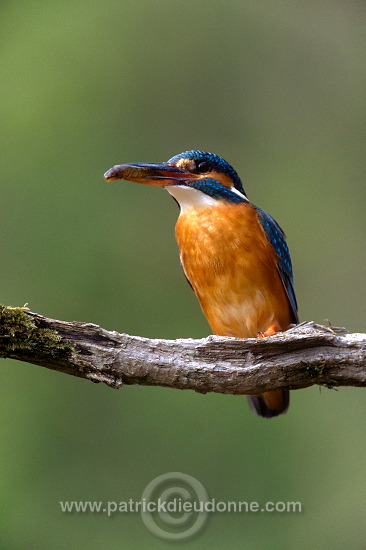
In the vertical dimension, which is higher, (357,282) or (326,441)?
(357,282)

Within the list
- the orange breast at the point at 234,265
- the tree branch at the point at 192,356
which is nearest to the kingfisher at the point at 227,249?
the orange breast at the point at 234,265

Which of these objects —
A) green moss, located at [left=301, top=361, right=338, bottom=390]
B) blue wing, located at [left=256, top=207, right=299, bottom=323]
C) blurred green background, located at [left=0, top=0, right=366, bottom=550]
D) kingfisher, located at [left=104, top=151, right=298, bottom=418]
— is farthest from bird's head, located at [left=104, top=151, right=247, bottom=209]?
blurred green background, located at [left=0, top=0, right=366, bottom=550]

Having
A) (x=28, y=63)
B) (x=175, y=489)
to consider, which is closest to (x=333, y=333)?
(x=175, y=489)

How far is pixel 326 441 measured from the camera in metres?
6.55

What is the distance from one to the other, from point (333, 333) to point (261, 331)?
0.76 m

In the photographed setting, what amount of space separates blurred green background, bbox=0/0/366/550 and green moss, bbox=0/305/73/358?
3.01m

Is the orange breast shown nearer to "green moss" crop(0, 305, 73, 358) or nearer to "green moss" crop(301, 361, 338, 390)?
"green moss" crop(301, 361, 338, 390)

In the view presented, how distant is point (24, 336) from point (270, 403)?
197 centimetres

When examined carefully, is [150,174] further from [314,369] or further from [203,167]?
[314,369]

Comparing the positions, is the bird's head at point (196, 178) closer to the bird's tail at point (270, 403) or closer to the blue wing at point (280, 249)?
the blue wing at point (280, 249)

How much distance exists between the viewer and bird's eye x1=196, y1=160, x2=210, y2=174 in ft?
13.4

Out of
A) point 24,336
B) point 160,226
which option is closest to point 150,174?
point 24,336

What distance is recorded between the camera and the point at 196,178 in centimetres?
405

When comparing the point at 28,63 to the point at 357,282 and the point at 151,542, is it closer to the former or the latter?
the point at 357,282
